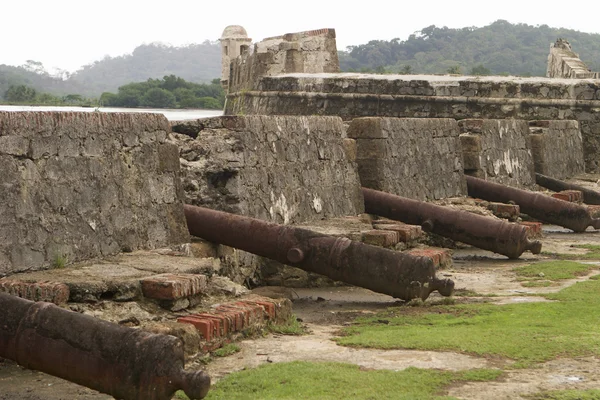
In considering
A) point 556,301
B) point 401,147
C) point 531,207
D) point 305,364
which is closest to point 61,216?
point 305,364

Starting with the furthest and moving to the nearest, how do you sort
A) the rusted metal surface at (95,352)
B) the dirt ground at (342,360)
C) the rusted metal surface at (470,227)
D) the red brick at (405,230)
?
the rusted metal surface at (470,227) → the red brick at (405,230) → the dirt ground at (342,360) → the rusted metal surface at (95,352)

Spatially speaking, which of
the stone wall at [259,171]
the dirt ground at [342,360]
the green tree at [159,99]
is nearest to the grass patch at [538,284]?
the dirt ground at [342,360]

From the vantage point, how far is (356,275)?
7203 mm

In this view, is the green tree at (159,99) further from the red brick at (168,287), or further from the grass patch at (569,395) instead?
the grass patch at (569,395)

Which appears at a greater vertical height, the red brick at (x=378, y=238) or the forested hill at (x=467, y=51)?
the forested hill at (x=467, y=51)

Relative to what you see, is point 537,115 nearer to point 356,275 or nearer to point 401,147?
point 401,147

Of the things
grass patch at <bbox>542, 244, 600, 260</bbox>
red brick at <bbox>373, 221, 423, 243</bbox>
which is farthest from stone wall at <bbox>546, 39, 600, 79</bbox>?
red brick at <bbox>373, 221, 423, 243</bbox>

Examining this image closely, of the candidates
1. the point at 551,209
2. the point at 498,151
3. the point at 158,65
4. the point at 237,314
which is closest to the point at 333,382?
the point at 237,314

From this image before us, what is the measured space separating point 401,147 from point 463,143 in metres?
2.76

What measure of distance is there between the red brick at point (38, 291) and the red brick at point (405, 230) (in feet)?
Result: 14.3

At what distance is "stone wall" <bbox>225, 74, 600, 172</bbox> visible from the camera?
20.5 meters

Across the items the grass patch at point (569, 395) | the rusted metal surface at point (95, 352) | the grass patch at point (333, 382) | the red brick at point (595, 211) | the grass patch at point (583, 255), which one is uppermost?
the rusted metal surface at point (95, 352)

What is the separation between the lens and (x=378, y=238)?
8805 millimetres

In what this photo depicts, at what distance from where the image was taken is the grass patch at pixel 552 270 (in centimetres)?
882
